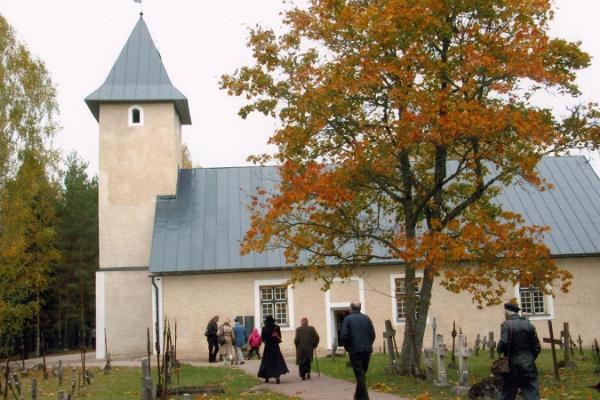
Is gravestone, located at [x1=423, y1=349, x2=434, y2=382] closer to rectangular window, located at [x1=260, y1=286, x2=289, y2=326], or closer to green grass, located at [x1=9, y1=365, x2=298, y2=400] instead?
green grass, located at [x1=9, y1=365, x2=298, y2=400]

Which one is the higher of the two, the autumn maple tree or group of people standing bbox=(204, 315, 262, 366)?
the autumn maple tree

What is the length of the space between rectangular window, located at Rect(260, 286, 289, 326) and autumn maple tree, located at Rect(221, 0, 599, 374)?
11.7 metres

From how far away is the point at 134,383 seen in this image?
67.5 ft

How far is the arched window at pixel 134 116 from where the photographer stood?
3422cm

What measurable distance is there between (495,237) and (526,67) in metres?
3.44

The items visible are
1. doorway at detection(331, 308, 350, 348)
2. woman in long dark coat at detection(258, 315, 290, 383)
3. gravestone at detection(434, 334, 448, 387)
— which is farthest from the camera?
doorway at detection(331, 308, 350, 348)

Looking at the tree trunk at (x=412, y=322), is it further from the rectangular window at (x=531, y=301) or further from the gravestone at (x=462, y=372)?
the rectangular window at (x=531, y=301)

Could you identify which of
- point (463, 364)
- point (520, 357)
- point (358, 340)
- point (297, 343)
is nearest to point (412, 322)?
point (297, 343)

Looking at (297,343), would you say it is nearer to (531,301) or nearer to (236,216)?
(236,216)

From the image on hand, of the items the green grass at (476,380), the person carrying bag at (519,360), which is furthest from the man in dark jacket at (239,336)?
the person carrying bag at (519,360)

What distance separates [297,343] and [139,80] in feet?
60.4

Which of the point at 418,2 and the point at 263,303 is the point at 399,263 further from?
the point at 418,2

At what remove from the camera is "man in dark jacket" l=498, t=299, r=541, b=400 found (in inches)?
474

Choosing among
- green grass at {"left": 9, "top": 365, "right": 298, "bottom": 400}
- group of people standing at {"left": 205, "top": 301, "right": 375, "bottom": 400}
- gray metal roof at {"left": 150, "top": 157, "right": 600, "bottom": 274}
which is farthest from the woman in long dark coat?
gray metal roof at {"left": 150, "top": 157, "right": 600, "bottom": 274}
